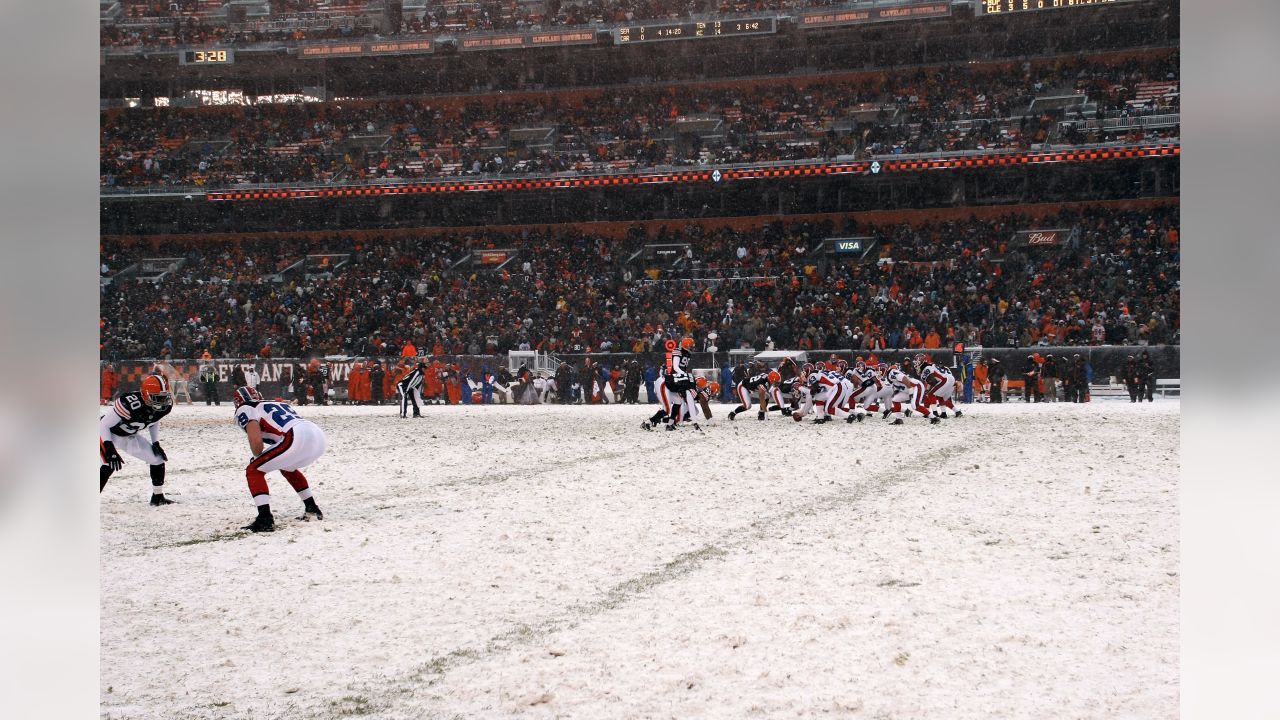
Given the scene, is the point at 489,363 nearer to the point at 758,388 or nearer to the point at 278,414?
the point at 758,388

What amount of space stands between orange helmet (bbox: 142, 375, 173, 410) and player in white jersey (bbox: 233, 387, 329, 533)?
1.06 meters

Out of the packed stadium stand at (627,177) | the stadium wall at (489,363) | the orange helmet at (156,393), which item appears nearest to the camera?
the orange helmet at (156,393)

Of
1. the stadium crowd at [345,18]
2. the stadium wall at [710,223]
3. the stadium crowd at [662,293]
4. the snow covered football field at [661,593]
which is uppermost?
the stadium crowd at [345,18]

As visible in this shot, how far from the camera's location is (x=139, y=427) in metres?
9.05

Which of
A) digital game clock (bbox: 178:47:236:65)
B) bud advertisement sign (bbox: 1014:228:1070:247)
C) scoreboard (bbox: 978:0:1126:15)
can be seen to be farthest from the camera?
digital game clock (bbox: 178:47:236:65)

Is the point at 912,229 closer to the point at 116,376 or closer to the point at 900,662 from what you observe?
the point at 116,376

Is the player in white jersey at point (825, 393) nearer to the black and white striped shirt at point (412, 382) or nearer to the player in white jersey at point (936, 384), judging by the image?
the player in white jersey at point (936, 384)

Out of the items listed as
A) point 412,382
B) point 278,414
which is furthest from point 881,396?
point 278,414

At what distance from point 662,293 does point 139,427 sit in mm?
21968

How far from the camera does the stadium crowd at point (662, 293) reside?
86.8ft

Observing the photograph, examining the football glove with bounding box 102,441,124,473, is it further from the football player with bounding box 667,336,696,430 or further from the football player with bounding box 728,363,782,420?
the football player with bounding box 728,363,782,420

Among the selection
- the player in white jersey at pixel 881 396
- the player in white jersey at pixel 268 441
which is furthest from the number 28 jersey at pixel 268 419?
the player in white jersey at pixel 881 396

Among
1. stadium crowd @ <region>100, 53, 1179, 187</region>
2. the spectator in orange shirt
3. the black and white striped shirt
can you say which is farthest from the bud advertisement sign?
the spectator in orange shirt

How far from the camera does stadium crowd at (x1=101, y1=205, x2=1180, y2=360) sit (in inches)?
1042
